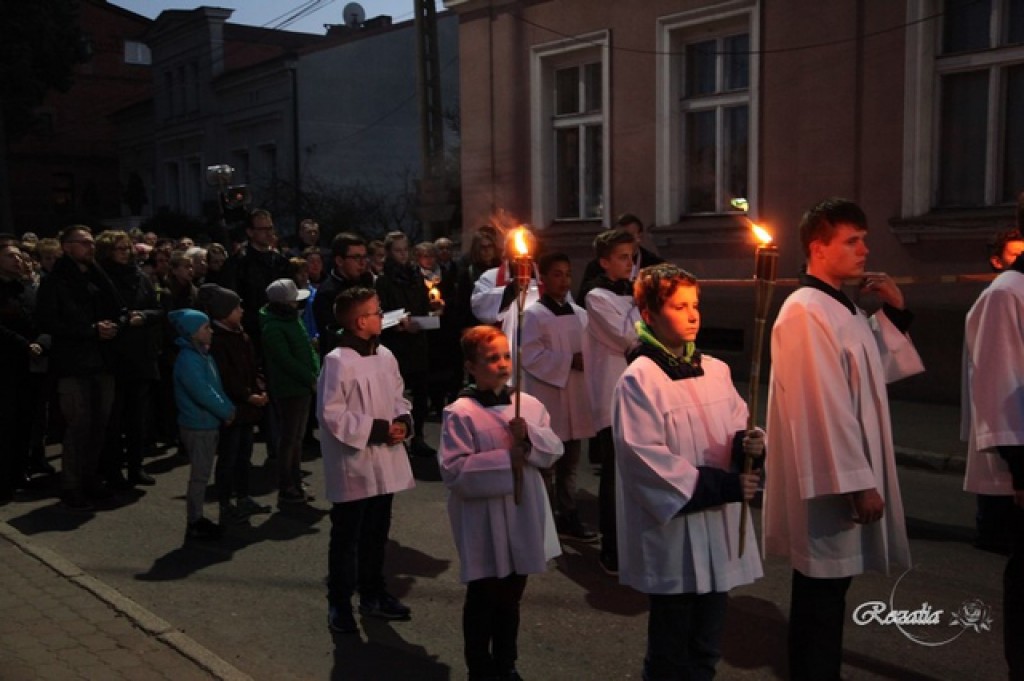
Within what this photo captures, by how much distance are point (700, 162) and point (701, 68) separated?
48.2 inches

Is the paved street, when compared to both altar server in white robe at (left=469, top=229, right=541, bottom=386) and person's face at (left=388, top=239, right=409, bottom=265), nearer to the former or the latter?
altar server in white robe at (left=469, top=229, right=541, bottom=386)

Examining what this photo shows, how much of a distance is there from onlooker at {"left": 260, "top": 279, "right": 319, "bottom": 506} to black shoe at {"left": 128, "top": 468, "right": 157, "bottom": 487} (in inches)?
55.8

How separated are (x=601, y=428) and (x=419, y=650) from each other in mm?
1876

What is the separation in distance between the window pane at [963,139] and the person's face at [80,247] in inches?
341

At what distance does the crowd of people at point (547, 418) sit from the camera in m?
3.79

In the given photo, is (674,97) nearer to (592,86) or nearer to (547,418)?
(592,86)

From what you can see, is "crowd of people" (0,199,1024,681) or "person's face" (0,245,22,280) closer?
"crowd of people" (0,199,1024,681)

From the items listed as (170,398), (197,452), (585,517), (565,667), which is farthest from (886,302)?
(170,398)

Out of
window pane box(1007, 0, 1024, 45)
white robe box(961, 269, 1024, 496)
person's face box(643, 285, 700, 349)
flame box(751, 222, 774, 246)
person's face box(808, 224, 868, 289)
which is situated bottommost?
white robe box(961, 269, 1024, 496)

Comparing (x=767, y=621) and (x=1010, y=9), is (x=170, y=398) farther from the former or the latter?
(x=1010, y=9)

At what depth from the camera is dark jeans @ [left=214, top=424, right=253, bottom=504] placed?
7672 mm

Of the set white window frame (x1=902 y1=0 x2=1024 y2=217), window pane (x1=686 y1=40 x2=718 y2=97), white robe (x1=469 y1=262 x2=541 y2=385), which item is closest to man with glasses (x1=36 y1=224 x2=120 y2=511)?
white robe (x1=469 y1=262 x2=541 y2=385)

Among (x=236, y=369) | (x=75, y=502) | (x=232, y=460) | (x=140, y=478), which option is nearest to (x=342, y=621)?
(x=232, y=460)

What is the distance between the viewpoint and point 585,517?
25.0 feet
